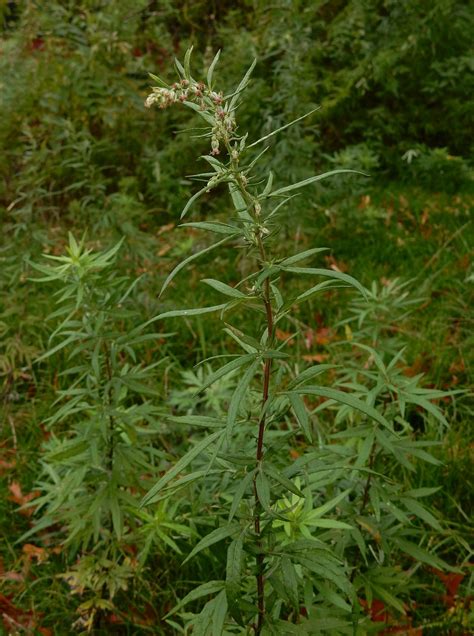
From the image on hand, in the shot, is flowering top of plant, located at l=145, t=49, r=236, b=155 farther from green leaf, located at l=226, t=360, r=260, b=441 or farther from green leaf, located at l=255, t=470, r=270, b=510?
green leaf, located at l=255, t=470, r=270, b=510

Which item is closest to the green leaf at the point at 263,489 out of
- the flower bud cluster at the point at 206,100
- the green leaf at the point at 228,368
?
the green leaf at the point at 228,368

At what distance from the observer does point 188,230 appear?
4.95 m

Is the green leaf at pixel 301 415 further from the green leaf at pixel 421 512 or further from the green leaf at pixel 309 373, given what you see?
the green leaf at pixel 421 512

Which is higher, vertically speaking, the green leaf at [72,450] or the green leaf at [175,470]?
the green leaf at [175,470]

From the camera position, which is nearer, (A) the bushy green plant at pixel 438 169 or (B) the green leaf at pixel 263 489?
(B) the green leaf at pixel 263 489

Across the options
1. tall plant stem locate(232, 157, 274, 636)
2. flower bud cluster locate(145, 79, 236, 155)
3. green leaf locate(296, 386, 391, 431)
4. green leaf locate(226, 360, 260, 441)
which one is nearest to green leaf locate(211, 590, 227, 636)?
Result: tall plant stem locate(232, 157, 274, 636)

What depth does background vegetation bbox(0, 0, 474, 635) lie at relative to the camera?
2.33 metres

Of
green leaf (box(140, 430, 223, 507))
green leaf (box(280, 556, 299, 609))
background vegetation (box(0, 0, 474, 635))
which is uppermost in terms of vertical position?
green leaf (box(140, 430, 223, 507))

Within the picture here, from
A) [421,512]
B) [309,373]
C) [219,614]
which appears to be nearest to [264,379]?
[309,373]

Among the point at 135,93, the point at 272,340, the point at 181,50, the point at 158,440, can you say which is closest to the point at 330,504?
the point at 272,340

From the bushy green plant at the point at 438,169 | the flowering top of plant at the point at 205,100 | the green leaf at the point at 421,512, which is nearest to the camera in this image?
the flowering top of plant at the point at 205,100

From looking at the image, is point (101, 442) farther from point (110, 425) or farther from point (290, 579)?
point (290, 579)

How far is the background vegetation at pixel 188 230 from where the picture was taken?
233 cm

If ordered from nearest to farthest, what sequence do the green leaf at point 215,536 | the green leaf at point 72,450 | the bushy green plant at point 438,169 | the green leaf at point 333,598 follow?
the green leaf at point 215,536, the green leaf at point 333,598, the green leaf at point 72,450, the bushy green plant at point 438,169
